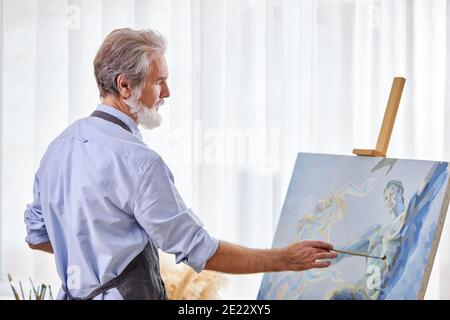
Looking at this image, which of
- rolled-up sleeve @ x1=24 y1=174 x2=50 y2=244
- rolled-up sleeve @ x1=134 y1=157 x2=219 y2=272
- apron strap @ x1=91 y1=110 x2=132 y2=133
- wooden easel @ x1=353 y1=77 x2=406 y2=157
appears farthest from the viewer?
wooden easel @ x1=353 y1=77 x2=406 y2=157

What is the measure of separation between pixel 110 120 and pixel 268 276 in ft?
2.50

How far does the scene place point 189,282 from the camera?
2717mm

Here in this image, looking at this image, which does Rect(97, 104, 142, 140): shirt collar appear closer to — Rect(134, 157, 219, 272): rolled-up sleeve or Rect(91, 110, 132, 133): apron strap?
Rect(91, 110, 132, 133): apron strap

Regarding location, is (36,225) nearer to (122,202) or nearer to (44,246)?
(44,246)

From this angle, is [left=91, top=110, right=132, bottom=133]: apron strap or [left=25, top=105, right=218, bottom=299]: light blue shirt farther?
[left=91, top=110, right=132, bottom=133]: apron strap

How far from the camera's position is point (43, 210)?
173 centimetres

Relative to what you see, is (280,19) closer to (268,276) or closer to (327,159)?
(327,159)

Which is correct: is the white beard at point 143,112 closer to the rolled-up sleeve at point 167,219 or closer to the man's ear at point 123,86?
the man's ear at point 123,86

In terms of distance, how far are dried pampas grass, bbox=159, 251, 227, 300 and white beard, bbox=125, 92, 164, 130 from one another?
3.40 feet

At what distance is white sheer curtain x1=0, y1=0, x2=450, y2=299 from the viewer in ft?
9.57

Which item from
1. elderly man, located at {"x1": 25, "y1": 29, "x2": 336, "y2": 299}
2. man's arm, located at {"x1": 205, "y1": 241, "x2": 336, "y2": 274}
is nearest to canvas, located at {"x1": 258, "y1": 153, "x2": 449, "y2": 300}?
man's arm, located at {"x1": 205, "y1": 241, "x2": 336, "y2": 274}

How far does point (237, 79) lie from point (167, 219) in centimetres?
143

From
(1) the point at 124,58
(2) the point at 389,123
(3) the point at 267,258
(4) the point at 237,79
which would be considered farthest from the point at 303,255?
(4) the point at 237,79

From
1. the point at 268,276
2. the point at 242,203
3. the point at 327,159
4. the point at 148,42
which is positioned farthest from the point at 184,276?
the point at 148,42
